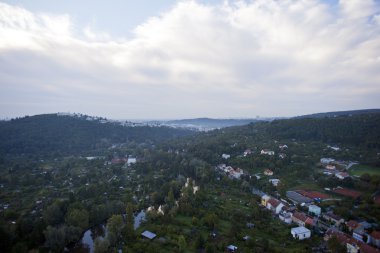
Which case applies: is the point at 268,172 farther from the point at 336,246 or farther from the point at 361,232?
the point at 336,246

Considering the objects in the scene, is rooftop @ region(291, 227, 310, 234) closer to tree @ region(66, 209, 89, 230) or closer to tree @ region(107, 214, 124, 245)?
tree @ region(107, 214, 124, 245)

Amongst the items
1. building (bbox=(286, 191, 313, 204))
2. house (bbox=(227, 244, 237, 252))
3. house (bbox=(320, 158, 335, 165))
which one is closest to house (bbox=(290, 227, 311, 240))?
house (bbox=(227, 244, 237, 252))

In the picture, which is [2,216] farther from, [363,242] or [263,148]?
[263,148]

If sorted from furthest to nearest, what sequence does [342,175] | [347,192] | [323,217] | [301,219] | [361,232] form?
[342,175] < [347,192] < [323,217] < [301,219] < [361,232]

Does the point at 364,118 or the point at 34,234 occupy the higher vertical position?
the point at 364,118

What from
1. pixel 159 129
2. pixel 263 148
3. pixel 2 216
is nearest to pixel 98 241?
pixel 2 216

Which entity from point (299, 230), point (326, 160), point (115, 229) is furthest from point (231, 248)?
point (326, 160)
